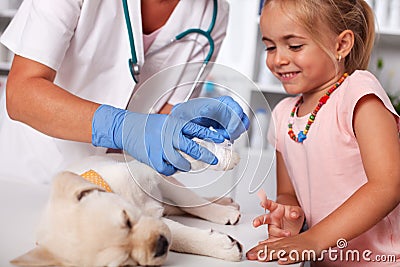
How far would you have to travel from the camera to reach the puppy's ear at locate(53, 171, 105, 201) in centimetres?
68

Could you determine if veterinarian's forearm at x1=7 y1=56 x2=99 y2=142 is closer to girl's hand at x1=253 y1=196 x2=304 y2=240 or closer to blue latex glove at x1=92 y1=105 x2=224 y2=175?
blue latex glove at x1=92 y1=105 x2=224 y2=175

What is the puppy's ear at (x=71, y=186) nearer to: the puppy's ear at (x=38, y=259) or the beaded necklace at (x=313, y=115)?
the puppy's ear at (x=38, y=259)

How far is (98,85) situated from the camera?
1.19 metres

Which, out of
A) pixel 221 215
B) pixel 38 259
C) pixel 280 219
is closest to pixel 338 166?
pixel 280 219

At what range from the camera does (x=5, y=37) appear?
1.15 meters

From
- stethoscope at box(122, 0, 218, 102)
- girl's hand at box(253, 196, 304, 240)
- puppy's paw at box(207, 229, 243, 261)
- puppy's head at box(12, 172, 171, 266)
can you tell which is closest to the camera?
puppy's head at box(12, 172, 171, 266)

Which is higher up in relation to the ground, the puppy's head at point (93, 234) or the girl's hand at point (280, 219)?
the puppy's head at point (93, 234)

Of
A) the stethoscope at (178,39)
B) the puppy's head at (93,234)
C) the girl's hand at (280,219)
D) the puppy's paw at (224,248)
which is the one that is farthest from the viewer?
the stethoscope at (178,39)

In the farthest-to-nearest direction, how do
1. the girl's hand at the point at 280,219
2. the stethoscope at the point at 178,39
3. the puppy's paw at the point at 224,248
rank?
the stethoscope at the point at 178,39, the girl's hand at the point at 280,219, the puppy's paw at the point at 224,248

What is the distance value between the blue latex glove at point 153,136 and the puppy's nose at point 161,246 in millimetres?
155

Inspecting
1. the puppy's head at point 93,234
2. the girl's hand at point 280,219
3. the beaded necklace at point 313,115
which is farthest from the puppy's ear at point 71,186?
the beaded necklace at point 313,115

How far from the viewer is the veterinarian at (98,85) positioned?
2.73 ft

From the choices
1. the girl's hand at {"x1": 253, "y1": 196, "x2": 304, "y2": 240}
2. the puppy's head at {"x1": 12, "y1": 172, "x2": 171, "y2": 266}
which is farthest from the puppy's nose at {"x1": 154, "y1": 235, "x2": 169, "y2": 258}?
the girl's hand at {"x1": 253, "y1": 196, "x2": 304, "y2": 240}

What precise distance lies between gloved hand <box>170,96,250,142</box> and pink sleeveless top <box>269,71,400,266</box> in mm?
305
